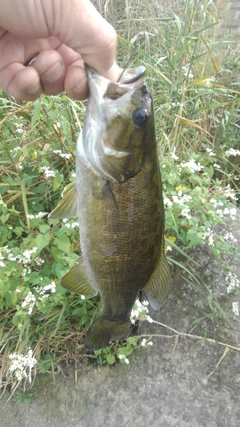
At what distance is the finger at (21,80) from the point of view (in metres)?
1.37

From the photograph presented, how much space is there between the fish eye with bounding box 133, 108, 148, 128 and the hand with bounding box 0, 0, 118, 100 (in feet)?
0.67

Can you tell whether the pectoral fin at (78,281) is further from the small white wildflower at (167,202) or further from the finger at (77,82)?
the small white wildflower at (167,202)

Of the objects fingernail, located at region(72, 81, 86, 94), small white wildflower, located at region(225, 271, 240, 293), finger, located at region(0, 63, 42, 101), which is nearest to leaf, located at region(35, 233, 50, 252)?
finger, located at region(0, 63, 42, 101)

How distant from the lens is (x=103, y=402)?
2.22 m

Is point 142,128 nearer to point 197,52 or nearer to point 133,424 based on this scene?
point 133,424

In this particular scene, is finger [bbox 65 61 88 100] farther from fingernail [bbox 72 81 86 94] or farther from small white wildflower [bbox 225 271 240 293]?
small white wildflower [bbox 225 271 240 293]

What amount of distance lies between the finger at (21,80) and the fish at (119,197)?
0.78 ft

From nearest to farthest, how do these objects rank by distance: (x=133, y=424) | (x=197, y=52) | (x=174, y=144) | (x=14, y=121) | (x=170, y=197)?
(x=133, y=424), (x=170, y=197), (x=14, y=121), (x=174, y=144), (x=197, y=52)

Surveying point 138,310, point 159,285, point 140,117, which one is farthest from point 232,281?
point 140,117

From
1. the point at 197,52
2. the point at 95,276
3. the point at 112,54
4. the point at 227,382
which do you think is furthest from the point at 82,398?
the point at 197,52

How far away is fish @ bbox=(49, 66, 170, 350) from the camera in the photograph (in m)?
1.17

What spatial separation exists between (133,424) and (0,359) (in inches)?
34.0

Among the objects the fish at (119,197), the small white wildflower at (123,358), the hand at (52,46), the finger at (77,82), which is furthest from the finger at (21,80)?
the small white wildflower at (123,358)

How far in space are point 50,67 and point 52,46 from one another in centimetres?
12
